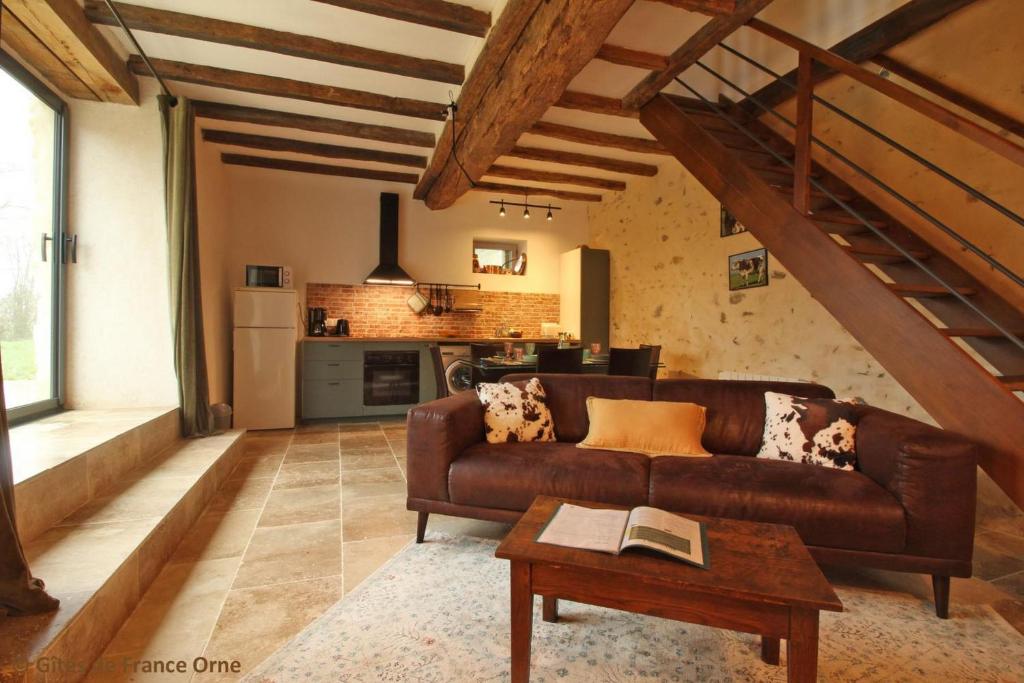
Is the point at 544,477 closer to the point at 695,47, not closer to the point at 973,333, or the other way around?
the point at 973,333

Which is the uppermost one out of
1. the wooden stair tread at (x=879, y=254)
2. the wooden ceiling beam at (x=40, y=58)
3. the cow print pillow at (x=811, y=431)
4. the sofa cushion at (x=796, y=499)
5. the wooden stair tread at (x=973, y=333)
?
the wooden ceiling beam at (x=40, y=58)

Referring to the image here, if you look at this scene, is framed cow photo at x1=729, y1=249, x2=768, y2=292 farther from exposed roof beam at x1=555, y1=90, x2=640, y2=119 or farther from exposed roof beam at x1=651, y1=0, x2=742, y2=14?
exposed roof beam at x1=651, y1=0, x2=742, y2=14

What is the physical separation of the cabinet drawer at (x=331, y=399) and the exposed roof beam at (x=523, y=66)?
299 centimetres

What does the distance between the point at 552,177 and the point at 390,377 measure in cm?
313

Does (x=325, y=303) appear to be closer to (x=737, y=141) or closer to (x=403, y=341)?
(x=403, y=341)

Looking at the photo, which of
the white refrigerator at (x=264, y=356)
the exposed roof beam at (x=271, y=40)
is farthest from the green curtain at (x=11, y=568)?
the white refrigerator at (x=264, y=356)

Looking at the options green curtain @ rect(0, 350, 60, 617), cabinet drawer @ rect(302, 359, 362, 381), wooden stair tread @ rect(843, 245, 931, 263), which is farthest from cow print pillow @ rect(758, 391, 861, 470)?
cabinet drawer @ rect(302, 359, 362, 381)

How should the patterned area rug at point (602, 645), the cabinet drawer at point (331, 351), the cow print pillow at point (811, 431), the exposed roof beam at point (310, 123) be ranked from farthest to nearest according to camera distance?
the cabinet drawer at point (331, 351)
the exposed roof beam at point (310, 123)
the cow print pillow at point (811, 431)
the patterned area rug at point (602, 645)

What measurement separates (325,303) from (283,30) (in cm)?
355

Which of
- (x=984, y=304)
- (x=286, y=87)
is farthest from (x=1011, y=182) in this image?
(x=286, y=87)

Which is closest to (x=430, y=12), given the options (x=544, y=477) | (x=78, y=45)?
(x=78, y=45)

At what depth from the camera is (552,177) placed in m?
5.87

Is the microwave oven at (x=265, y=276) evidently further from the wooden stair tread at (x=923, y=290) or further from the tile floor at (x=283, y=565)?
the wooden stair tread at (x=923, y=290)

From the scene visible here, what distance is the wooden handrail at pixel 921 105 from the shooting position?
176 cm
